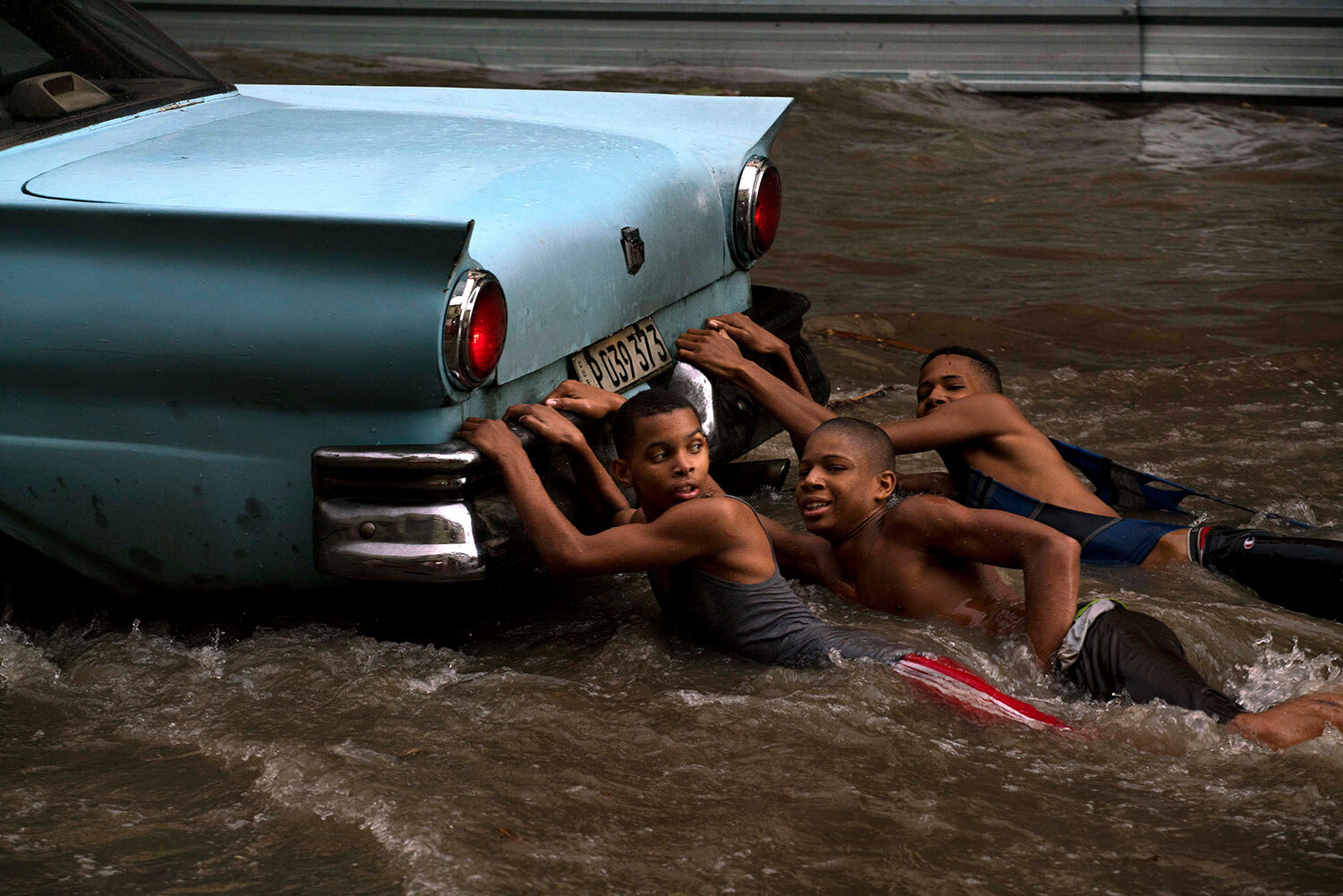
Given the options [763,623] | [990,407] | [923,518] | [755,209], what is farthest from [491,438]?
[990,407]

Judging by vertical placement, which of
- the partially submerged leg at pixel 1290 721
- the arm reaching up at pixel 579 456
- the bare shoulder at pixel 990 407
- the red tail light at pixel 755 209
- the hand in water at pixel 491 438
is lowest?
the partially submerged leg at pixel 1290 721

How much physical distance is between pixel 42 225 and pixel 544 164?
108cm

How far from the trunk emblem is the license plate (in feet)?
0.55

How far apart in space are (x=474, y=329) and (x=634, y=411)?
53 cm

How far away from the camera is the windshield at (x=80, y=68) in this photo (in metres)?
3.28

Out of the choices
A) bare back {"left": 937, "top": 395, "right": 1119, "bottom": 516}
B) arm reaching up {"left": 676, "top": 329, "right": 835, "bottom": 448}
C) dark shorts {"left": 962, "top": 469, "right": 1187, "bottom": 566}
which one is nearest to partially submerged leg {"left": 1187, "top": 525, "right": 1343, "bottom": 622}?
dark shorts {"left": 962, "top": 469, "right": 1187, "bottom": 566}

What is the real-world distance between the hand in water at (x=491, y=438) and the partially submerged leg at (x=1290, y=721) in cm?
154

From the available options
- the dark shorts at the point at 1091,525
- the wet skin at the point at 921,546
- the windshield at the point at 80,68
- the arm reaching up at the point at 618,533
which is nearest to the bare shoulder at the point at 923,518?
the wet skin at the point at 921,546

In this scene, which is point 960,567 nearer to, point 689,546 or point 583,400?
point 689,546

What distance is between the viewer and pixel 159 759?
2662 mm

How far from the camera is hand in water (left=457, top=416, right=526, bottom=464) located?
8.98ft

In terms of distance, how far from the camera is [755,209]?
3.75 m

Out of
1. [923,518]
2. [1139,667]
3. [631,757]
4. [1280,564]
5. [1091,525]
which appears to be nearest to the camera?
[631,757]

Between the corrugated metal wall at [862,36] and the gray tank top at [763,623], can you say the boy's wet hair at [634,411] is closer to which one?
the gray tank top at [763,623]
